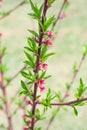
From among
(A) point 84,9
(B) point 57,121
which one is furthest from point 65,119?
(A) point 84,9

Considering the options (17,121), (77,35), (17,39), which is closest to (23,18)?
(17,39)

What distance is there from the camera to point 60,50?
4.82 metres

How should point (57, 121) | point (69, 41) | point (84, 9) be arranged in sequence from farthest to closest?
point (84, 9), point (69, 41), point (57, 121)

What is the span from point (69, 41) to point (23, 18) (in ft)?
4.07

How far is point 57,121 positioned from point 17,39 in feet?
6.81

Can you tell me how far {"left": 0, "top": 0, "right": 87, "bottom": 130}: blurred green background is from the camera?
11.4 feet

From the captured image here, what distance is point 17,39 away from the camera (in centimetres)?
524

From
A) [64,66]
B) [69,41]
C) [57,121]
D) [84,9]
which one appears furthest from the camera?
[84,9]

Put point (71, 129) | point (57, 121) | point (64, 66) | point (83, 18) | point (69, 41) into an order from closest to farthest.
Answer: point (71, 129) → point (57, 121) → point (64, 66) → point (69, 41) → point (83, 18)

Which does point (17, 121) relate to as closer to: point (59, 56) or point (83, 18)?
point (59, 56)

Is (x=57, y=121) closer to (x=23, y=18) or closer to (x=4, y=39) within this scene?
(x=4, y=39)

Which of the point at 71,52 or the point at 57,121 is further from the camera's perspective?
the point at 71,52

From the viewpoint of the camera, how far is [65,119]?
3480mm

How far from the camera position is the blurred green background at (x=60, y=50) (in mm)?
3482
